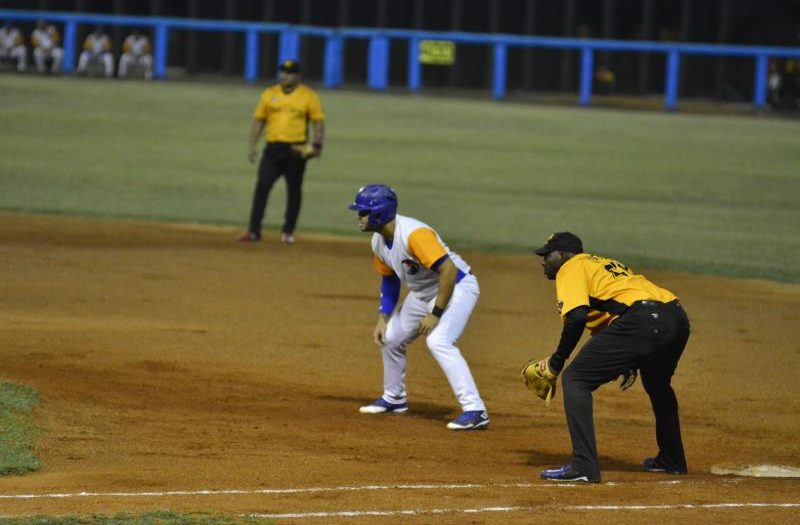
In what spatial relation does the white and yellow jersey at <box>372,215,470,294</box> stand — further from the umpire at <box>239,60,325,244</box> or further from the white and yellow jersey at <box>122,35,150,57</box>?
the white and yellow jersey at <box>122,35,150,57</box>

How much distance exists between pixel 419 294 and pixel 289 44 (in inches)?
1630

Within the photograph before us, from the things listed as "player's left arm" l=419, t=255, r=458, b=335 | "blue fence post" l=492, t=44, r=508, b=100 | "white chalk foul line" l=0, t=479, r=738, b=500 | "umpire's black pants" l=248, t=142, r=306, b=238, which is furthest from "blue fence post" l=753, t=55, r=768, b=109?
"white chalk foul line" l=0, t=479, r=738, b=500

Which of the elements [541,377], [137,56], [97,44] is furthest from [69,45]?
[541,377]

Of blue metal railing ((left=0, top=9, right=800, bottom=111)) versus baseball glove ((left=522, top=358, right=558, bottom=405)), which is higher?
blue metal railing ((left=0, top=9, right=800, bottom=111))

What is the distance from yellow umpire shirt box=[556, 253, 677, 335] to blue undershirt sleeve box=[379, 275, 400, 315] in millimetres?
1832

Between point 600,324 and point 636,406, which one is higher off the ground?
point 600,324

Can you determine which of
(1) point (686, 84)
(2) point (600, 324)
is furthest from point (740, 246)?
(1) point (686, 84)

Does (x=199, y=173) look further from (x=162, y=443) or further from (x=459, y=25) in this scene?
(x=459, y=25)

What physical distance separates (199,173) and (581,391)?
66.9ft

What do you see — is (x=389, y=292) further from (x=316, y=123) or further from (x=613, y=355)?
(x=316, y=123)

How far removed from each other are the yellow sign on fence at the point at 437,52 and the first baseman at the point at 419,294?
1597 inches

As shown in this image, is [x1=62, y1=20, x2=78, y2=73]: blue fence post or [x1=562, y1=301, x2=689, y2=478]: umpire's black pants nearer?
[x1=562, y1=301, x2=689, y2=478]: umpire's black pants

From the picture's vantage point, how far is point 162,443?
852 centimetres

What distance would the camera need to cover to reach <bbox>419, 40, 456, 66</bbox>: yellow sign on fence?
49.6m
